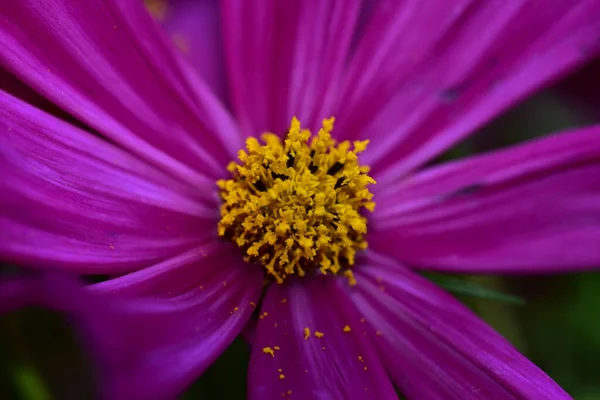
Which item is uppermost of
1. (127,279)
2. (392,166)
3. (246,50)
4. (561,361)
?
(246,50)

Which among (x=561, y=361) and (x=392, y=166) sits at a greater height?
(x=392, y=166)

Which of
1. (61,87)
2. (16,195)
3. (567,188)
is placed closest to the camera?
(16,195)

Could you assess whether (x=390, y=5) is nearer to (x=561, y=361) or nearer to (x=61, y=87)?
(x=61, y=87)

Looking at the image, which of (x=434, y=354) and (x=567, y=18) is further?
(x=567, y=18)

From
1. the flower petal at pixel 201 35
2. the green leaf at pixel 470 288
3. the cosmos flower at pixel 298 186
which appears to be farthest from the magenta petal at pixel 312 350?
the flower petal at pixel 201 35

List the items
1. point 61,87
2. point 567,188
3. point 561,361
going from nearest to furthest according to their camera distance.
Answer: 1. point 61,87
2. point 567,188
3. point 561,361

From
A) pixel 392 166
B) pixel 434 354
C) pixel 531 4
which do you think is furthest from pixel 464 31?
pixel 434 354

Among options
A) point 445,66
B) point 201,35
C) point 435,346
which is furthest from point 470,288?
point 201,35
